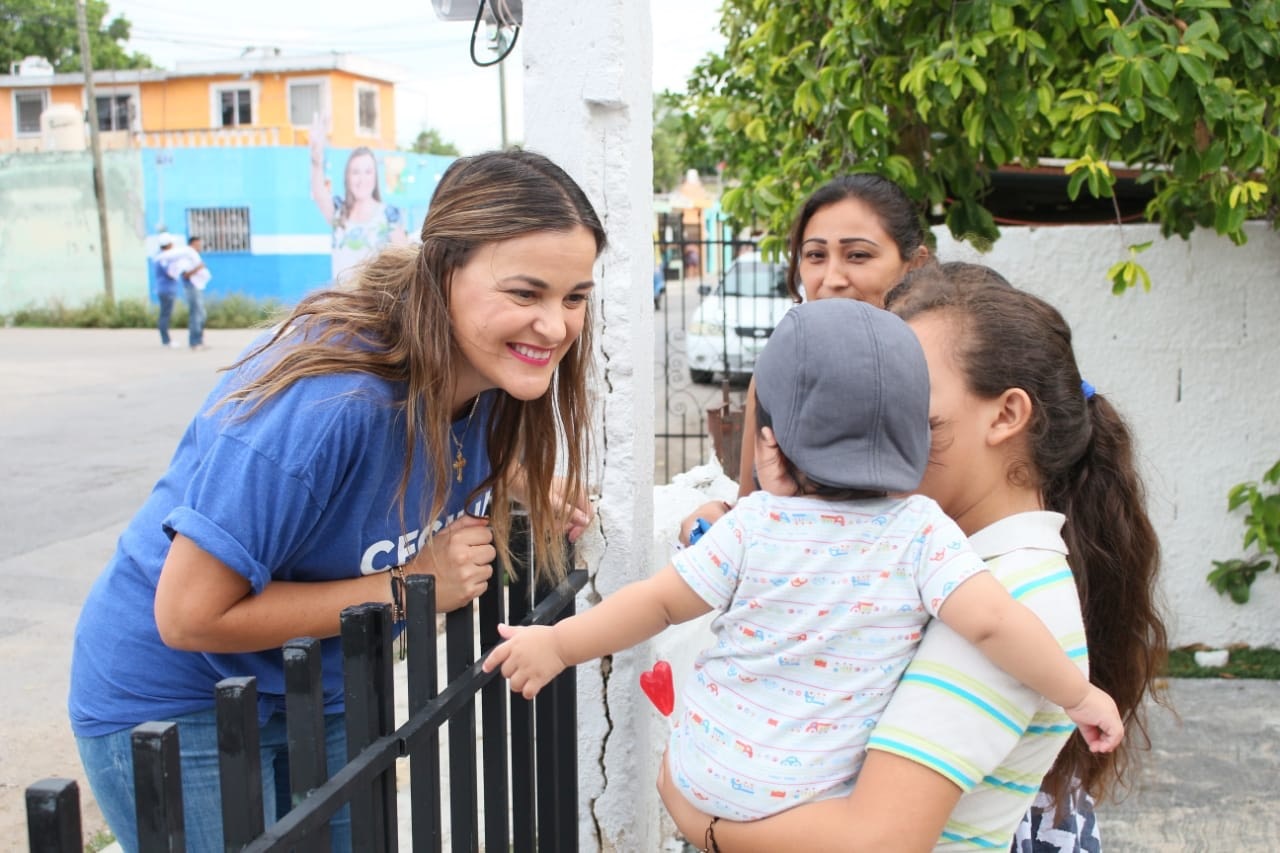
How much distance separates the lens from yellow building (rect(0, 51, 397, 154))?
32719mm

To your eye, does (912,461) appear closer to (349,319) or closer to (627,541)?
(349,319)

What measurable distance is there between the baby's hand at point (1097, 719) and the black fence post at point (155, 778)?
3.34 feet

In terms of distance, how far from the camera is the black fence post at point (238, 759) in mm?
1212

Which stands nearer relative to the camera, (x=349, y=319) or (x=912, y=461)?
(x=912, y=461)

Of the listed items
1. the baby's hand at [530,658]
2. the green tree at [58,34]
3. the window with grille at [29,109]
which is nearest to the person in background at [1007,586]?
the baby's hand at [530,658]

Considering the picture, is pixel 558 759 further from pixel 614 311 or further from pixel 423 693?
pixel 614 311

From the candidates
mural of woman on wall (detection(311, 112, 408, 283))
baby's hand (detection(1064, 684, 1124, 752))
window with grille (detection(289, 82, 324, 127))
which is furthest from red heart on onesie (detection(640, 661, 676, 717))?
window with grille (detection(289, 82, 324, 127))

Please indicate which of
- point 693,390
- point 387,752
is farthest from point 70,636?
point 693,390

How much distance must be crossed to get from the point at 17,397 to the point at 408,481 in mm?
12999

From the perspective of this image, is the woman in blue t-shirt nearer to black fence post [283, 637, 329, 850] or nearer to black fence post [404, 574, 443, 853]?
black fence post [404, 574, 443, 853]

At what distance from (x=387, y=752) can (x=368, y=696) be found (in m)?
0.09

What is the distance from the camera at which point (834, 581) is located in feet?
4.61

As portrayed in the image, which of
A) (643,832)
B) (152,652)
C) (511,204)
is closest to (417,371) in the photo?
(511,204)

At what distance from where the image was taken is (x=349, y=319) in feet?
5.78
